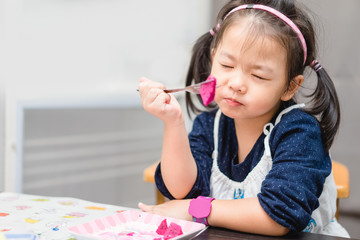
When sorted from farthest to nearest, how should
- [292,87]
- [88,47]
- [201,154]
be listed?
[88,47], [201,154], [292,87]

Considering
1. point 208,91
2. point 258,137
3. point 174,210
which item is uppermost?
point 208,91

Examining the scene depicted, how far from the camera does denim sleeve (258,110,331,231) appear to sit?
750 mm

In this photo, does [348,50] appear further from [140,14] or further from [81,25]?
[81,25]

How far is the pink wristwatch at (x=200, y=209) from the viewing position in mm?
785

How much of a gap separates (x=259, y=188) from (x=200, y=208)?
185 millimetres

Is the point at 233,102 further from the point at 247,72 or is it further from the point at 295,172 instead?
the point at 295,172

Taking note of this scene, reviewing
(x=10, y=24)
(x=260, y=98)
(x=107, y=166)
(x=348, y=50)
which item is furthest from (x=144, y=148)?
(x=260, y=98)

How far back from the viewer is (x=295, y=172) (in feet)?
2.59

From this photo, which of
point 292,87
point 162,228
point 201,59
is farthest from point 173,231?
point 201,59

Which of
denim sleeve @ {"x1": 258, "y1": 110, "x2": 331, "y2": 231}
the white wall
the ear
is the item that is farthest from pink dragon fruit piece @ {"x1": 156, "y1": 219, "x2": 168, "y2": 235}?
the white wall

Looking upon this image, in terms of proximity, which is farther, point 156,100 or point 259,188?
point 259,188

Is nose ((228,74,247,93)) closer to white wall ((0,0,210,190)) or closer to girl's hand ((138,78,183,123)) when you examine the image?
girl's hand ((138,78,183,123))

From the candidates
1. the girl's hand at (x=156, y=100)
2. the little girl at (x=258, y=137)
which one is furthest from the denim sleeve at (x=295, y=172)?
the girl's hand at (x=156, y=100)

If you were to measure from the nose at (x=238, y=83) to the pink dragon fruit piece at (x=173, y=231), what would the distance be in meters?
0.28
